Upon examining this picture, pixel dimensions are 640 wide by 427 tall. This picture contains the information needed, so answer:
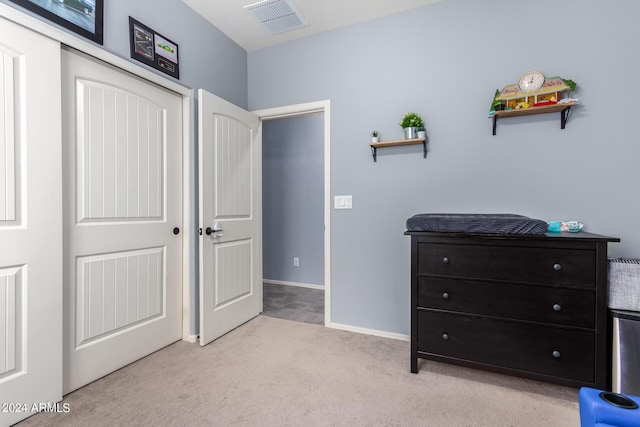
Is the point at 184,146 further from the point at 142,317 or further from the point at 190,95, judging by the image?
the point at 142,317

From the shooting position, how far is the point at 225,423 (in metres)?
1.42

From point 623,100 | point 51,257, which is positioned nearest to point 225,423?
point 51,257

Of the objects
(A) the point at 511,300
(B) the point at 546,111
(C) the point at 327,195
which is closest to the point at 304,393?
(A) the point at 511,300

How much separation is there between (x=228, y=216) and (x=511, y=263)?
212 cm

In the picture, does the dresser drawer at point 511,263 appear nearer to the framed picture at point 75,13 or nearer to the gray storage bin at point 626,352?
the gray storage bin at point 626,352

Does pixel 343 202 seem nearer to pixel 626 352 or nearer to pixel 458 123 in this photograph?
pixel 458 123

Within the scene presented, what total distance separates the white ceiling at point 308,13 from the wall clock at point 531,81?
0.95 meters

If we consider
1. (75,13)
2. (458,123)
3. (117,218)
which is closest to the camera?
(75,13)

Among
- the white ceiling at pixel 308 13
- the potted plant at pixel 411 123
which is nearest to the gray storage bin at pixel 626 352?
the potted plant at pixel 411 123

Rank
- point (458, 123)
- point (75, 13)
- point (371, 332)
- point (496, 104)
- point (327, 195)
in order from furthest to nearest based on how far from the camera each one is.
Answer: point (327, 195), point (371, 332), point (458, 123), point (496, 104), point (75, 13)

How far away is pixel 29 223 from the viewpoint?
1438 mm

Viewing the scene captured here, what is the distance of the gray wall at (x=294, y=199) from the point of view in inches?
159

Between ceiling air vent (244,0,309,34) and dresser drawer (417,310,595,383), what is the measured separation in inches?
98.8

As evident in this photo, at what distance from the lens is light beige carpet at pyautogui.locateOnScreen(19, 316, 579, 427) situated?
4.75 feet
